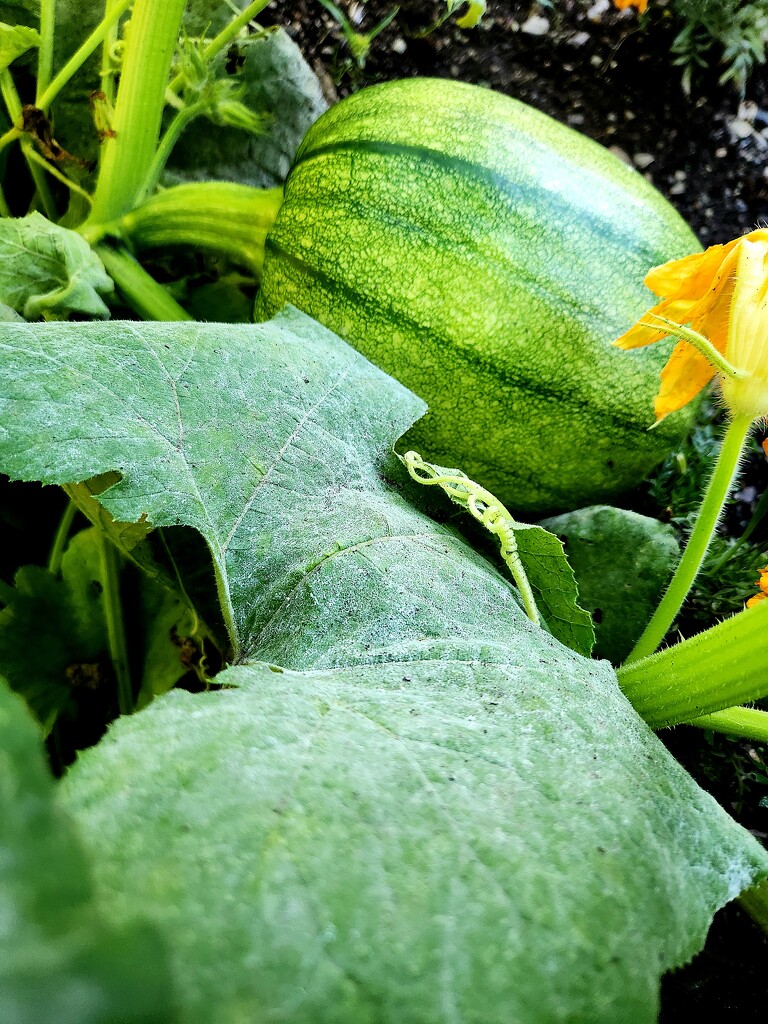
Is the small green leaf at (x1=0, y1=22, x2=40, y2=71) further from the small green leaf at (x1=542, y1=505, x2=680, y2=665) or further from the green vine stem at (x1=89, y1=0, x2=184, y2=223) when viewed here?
Answer: the small green leaf at (x1=542, y1=505, x2=680, y2=665)

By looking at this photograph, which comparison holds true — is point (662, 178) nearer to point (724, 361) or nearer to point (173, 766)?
point (724, 361)

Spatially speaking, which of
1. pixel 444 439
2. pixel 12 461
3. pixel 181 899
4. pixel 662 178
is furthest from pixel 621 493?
pixel 181 899

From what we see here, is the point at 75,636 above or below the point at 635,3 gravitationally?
below

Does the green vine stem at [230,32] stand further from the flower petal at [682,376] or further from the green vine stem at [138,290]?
the flower petal at [682,376]

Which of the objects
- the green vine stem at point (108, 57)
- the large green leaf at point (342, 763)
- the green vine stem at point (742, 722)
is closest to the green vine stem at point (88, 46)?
the green vine stem at point (108, 57)

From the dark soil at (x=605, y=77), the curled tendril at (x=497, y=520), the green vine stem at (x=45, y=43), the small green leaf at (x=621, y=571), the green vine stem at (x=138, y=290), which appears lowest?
the green vine stem at (x=138, y=290)

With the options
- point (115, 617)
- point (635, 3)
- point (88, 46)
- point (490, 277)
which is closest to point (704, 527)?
point (490, 277)

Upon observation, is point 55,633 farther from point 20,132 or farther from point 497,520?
point 20,132
